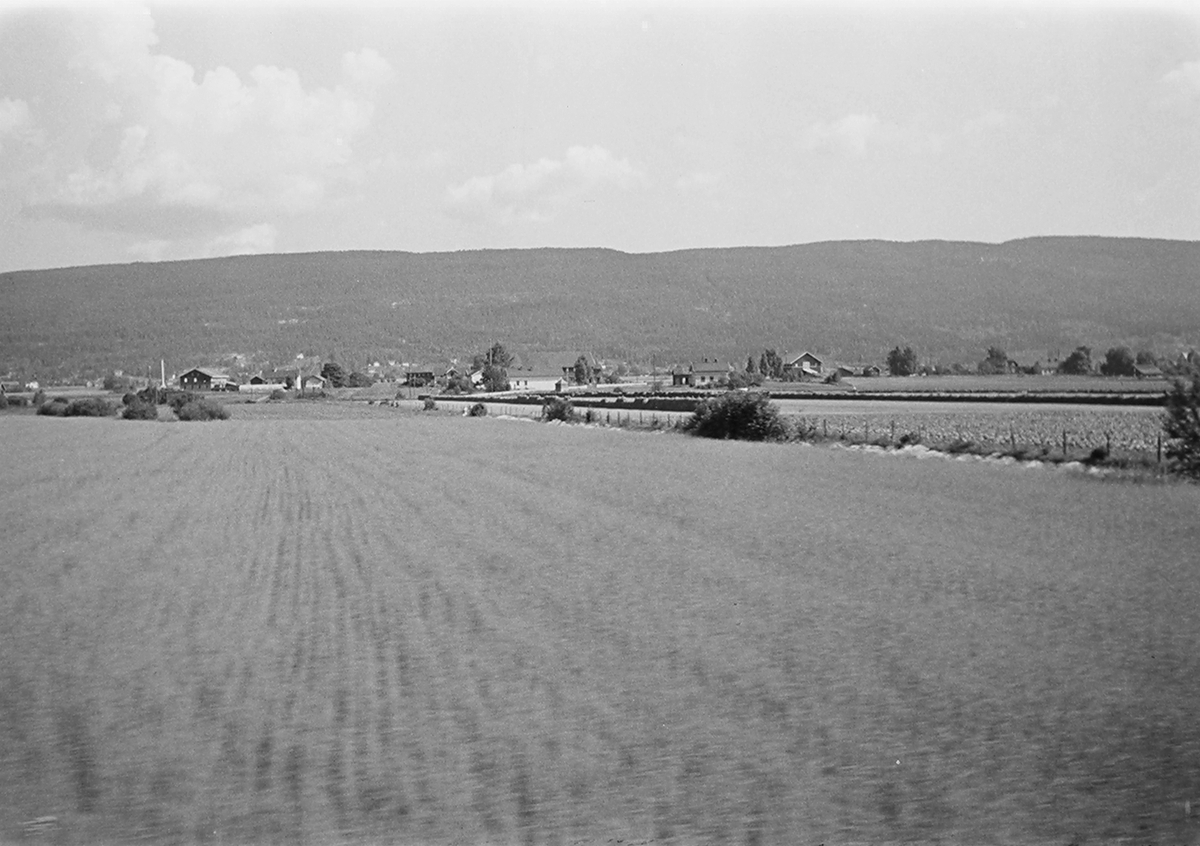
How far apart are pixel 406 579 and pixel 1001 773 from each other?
28.6ft

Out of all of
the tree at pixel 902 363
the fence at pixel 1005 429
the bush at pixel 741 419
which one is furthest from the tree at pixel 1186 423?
the tree at pixel 902 363

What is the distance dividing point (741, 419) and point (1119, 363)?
6717 cm

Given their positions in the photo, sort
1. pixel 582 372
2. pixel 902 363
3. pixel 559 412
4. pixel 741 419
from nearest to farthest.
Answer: pixel 741 419, pixel 559 412, pixel 902 363, pixel 582 372

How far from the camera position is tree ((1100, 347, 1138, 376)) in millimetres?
102275

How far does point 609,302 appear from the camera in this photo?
183 m

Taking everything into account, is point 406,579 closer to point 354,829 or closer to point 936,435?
point 354,829

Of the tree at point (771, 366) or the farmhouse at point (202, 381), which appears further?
the farmhouse at point (202, 381)

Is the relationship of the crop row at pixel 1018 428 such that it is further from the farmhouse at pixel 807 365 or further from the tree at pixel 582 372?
the tree at pixel 582 372

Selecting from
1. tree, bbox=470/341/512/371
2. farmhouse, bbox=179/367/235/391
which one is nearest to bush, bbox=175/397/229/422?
farmhouse, bbox=179/367/235/391

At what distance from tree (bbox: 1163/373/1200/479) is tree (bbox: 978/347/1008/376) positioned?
331ft

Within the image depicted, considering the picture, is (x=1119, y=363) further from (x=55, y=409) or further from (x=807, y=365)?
(x=55, y=409)

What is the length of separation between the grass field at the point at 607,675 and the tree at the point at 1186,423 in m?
5.82

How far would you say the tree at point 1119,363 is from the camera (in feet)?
336

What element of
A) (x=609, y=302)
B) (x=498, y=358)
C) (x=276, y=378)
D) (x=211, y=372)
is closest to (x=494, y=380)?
(x=498, y=358)
